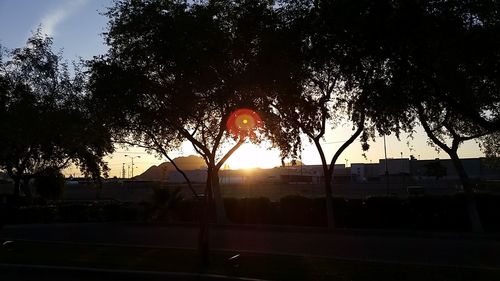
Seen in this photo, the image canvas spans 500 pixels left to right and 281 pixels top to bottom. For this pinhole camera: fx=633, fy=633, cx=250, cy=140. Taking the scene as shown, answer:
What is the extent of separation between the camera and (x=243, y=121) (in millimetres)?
15234

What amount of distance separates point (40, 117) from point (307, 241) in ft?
42.2

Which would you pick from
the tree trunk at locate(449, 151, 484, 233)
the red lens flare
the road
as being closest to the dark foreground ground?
the road

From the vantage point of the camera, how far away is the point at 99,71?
14219 mm

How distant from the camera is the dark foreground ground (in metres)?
11.6

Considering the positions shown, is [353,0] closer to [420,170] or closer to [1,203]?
[1,203]

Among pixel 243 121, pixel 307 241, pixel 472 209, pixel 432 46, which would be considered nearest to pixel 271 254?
pixel 243 121

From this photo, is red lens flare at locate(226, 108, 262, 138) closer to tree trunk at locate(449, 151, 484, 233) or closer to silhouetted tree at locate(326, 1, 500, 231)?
silhouetted tree at locate(326, 1, 500, 231)

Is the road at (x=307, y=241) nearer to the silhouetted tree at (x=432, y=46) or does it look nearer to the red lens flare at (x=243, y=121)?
the red lens flare at (x=243, y=121)

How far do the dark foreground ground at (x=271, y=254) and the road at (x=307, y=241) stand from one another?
0.02m

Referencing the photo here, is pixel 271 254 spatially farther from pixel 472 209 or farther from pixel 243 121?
pixel 472 209

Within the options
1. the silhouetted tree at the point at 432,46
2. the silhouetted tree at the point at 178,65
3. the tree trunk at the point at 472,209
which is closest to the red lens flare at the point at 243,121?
the silhouetted tree at the point at 178,65

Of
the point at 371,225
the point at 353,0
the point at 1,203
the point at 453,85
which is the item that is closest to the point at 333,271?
the point at 453,85

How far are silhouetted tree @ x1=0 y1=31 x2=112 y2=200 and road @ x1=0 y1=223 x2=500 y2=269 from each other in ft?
10.8

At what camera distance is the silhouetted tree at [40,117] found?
977 inches
